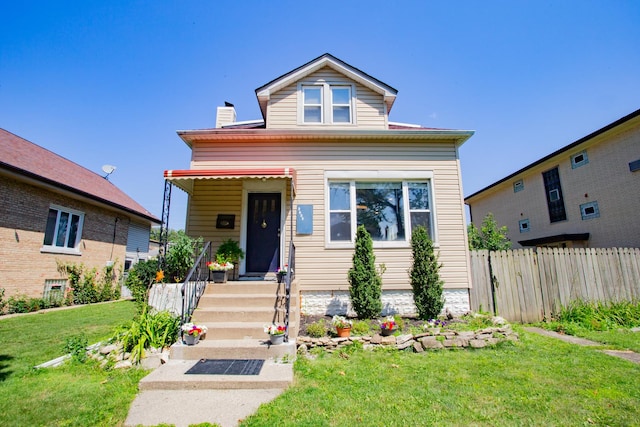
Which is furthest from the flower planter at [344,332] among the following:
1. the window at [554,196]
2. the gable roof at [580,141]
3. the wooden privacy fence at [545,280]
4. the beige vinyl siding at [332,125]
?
the window at [554,196]

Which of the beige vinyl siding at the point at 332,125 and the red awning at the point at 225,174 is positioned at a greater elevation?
the beige vinyl siding at the point at 332,125

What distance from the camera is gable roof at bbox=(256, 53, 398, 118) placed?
854 cm

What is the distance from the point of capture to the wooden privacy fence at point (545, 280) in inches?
297

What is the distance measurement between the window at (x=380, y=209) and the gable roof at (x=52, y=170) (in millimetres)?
10153


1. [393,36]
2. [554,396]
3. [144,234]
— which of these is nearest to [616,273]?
[554,396]

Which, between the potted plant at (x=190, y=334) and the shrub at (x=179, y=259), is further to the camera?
the shrub at (x=179, y=259)

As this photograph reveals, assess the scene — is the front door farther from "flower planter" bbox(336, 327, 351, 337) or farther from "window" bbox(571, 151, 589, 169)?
"window" bbox(571, 151, 589, 169)

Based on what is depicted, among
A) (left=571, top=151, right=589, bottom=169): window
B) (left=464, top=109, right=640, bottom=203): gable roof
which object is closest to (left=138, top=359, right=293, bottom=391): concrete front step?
(left=464, top=109, right=640, bottom=203): gable roof

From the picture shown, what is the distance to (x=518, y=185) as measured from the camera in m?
17.8

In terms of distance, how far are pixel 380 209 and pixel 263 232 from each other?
3283 millimetres

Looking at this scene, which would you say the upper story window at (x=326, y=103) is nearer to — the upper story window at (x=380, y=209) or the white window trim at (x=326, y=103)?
the white window trim at (x=326, y=103)

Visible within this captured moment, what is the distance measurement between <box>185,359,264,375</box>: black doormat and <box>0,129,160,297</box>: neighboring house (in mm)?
9719

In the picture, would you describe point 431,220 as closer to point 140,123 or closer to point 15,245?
point 140,123

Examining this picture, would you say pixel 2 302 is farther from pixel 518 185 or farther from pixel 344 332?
pixel 518 185
